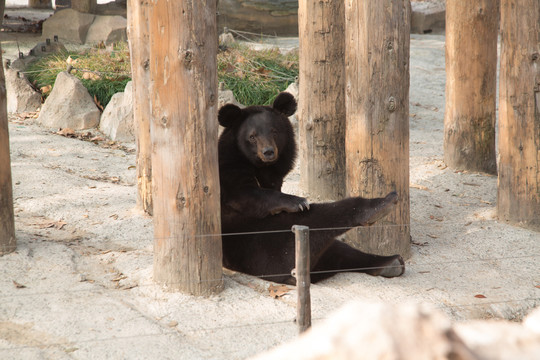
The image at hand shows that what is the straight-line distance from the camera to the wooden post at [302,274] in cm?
360

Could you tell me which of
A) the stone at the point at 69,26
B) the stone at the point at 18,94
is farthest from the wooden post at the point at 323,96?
the stone at the point at 69,26

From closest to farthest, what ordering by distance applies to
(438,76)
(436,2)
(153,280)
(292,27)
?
1. (153,280)
2. (438,76)
3. (292,27)
4. (436,2)

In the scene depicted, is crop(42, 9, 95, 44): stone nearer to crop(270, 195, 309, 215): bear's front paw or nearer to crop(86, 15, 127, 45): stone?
crop(86, 15, 127, 45): stone

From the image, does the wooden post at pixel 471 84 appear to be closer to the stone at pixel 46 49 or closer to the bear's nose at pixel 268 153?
the bear's nose at pixel 268 153

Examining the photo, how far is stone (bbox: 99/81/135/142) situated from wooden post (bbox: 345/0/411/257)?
190 inches

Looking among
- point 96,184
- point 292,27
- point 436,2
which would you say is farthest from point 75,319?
point 436,2

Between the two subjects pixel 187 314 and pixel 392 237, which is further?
pixel 392 237

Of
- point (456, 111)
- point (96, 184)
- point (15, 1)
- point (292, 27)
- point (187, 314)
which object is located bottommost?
point (187, 314)

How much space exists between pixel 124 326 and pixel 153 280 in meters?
0.67

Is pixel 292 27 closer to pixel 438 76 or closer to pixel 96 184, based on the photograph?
pixel 438 76

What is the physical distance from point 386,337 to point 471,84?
7.05 m

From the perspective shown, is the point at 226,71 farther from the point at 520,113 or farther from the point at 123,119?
the point at 520,113

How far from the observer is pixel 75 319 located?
4.22m

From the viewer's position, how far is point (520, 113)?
6254 mm
